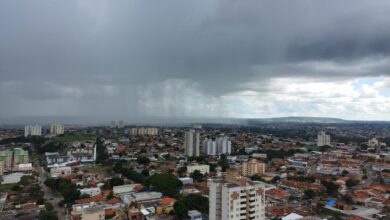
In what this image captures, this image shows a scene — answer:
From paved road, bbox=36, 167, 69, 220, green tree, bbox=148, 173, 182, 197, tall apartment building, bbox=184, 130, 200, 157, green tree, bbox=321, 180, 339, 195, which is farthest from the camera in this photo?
tall apartment building, bbox=184, 130, 200, 157

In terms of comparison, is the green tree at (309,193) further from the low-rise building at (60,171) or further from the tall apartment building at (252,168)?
the low-rise building at (60,171)

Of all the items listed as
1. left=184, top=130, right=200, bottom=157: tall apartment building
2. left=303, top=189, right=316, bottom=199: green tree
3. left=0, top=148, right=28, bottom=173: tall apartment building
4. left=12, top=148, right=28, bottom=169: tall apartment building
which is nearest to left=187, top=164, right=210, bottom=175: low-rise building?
left=303, top=189, right=316, bottom=199: green tree

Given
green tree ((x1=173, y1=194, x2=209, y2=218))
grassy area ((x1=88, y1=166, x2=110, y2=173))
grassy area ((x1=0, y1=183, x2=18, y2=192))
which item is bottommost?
grassy area ((x1=0, y1=183, x2=18, y2=192))

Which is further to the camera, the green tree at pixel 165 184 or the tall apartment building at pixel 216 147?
the tall apartment building at pixel 216 147

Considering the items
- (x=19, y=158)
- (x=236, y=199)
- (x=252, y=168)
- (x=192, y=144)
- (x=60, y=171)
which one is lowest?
(x=60, y=171)

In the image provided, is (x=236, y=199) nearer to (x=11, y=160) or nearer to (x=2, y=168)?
(x=2, y=168)

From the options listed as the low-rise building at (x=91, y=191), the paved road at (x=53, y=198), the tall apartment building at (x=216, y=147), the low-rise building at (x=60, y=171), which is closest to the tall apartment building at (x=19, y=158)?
the paved road at (x=53, y=198)

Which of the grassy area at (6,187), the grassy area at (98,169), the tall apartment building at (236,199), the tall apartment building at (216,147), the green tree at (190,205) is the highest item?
the tall apartment building at (236,199)

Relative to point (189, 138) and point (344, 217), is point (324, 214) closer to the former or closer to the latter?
point (344, 217)

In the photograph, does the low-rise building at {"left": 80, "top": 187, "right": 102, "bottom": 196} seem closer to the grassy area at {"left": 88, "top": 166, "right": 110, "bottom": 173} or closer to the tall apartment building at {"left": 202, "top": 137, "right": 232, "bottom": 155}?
the grassy area at {"left": 88, "top": 166, "right": 110, "bottom": 173}

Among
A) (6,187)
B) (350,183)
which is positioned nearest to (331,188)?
(350,183)
